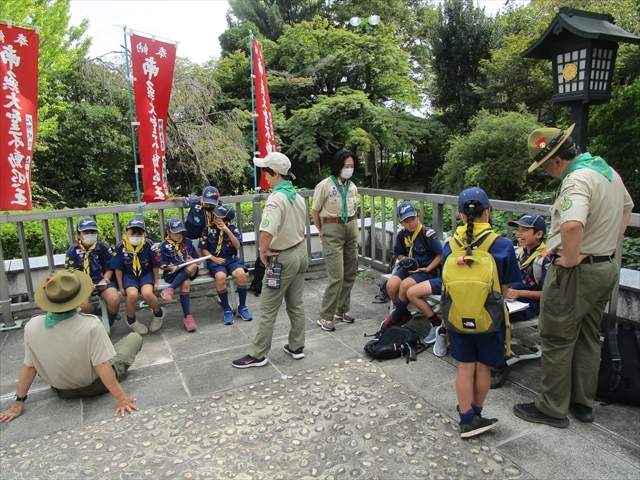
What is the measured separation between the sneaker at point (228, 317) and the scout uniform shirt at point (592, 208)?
3.15 metres

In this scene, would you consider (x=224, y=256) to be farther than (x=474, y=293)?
Yes

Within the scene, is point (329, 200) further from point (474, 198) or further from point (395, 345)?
point (474, 198)

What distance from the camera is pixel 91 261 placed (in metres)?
4.41

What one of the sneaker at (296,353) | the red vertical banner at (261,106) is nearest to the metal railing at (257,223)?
the red vertical banner at (261,106)

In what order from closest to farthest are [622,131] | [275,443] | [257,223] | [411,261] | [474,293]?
[474,293], [275,443], [411,261], [257,223], [622,131]

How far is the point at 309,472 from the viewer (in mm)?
2469

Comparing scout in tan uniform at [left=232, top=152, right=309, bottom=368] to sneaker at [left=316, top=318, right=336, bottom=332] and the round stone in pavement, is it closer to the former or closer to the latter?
the round stone in pavement

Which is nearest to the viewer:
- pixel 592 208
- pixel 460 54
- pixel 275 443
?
pixel 592 208

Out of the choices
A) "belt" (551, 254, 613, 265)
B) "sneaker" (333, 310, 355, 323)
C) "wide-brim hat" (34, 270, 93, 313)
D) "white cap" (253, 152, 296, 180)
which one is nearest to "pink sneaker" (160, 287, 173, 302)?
"wide-brim hat" (34, 270, 93, 313)

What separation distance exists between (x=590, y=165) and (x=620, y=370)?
1329mm

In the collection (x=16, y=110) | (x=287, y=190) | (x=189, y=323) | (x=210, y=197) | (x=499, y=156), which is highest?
(x=16, y=110)

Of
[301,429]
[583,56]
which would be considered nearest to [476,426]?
[301,429]

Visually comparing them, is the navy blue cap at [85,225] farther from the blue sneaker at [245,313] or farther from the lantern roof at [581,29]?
the lantern roof at [581,29]

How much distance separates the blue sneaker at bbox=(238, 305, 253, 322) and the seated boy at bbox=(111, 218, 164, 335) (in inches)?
31.9
